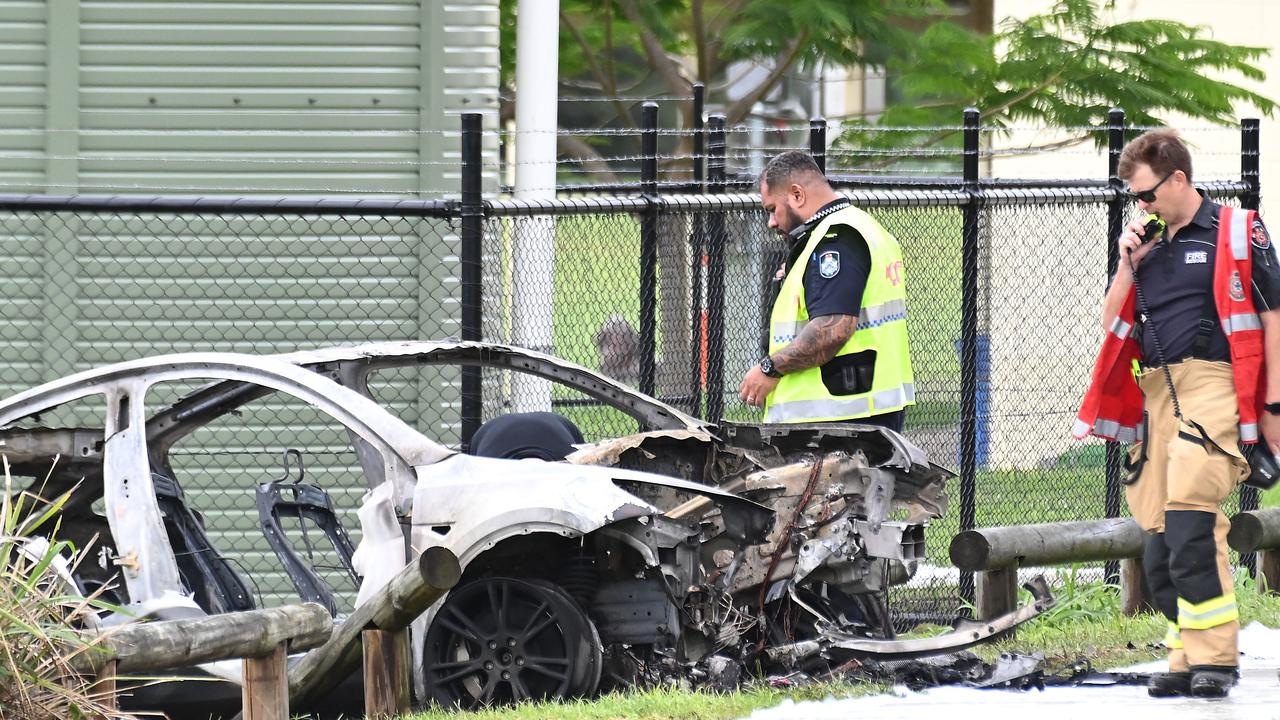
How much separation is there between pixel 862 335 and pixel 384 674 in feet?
7.85

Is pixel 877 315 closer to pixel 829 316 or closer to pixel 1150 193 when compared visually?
pixel 829 316

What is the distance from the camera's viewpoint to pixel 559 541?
254 inches

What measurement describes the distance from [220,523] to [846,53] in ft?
23.9

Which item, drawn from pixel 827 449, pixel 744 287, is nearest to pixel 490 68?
pixel 744 287

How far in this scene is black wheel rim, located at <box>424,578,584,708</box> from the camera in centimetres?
627

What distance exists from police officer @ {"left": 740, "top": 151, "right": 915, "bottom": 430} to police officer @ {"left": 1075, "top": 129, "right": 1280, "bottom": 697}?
972mm

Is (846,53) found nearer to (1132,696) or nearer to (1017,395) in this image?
(1017,395)

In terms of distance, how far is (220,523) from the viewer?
9.81 meters

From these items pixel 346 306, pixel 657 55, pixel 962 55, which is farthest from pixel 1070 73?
pixel 346 306

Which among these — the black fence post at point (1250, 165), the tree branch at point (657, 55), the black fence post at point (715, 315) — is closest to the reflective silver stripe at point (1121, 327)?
the black fence post at point (715, 315)

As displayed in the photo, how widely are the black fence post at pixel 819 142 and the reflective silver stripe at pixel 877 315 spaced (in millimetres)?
1547

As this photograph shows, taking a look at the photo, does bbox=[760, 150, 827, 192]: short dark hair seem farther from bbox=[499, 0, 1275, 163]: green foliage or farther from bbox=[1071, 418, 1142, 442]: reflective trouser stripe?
bbox=[499, 0, 1275, 163]: green foliage

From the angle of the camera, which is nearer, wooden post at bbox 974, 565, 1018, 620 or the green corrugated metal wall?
wooden post at bbox 974, 565, 1018, 620

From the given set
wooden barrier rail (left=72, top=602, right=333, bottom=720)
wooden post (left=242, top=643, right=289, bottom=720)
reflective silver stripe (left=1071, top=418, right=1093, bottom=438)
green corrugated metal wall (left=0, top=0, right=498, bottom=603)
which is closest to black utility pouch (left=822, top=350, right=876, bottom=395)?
reflective silver stripe (left=1071, top=418, right=1093, bottom=438)
